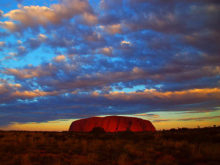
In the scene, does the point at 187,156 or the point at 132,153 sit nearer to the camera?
the point at 187,156

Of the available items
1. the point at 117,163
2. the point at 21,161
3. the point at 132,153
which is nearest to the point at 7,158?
the point at 21,161

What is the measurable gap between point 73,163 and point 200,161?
6301 millimetres

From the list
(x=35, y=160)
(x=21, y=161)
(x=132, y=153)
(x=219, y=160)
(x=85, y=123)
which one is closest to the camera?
(x=219, y=160)

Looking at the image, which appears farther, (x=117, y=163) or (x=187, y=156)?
(x=187, y=156)

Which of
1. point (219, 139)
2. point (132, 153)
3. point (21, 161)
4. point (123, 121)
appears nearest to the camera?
point (21, 161)

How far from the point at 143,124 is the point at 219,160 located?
66573 mm

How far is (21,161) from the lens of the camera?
1062 cm

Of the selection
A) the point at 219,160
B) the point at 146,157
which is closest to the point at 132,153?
the point at 146,157

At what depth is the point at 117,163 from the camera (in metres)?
10.2

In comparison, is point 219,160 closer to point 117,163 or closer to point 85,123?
point 117,163

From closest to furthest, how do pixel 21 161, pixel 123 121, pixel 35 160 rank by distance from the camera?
1. pixel 21 161
2. pixel 35 160
3. pixel 123 121

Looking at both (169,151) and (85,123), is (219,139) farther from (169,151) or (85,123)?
(85,123)

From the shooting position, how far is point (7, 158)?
11.6 meters

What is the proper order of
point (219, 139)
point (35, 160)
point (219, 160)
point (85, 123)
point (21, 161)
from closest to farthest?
point (219, 160), point (21, 161), point (35, 160), point (219, 139), point (85, 123)
